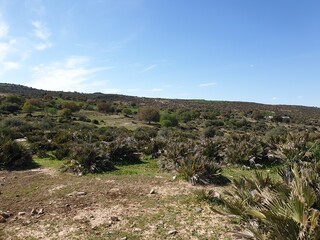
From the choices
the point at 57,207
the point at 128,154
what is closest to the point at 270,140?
the point at 128,154

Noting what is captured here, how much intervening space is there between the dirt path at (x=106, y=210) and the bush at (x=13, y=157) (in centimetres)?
213

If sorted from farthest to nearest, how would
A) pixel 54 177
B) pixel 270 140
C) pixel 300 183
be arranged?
pixel 270 140 → pixel 54 177 → pixel 300 183

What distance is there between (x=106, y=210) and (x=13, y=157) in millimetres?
6937

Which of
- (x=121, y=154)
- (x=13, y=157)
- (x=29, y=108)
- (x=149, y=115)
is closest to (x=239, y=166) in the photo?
(x=121, y=154)

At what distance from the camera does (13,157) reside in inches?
504

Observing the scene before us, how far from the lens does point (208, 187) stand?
30.9 ft

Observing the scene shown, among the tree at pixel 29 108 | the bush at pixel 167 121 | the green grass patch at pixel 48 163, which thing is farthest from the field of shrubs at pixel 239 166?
the tree at pixel 29 108

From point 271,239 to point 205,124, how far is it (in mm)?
41105

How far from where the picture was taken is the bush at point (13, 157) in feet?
40.9

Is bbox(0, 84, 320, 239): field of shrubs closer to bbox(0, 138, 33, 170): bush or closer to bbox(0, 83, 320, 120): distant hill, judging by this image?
bbox(0, 138, 33, 170): bush

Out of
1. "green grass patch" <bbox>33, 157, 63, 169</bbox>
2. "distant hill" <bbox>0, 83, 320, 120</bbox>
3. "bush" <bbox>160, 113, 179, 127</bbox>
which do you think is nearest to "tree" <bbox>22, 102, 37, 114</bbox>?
"bush" <bbox>160, 113, 179, 127</bbox>

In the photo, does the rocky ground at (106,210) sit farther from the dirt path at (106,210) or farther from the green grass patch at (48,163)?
the green grass patch at (48,163)

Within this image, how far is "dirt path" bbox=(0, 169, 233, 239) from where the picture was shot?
6.36m

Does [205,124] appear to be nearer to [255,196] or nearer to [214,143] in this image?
[214,143]
